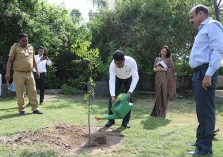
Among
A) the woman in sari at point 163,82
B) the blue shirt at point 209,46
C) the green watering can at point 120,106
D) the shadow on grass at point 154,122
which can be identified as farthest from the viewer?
the woman in sari at point 163,82

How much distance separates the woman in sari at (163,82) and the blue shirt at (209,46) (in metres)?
4.06

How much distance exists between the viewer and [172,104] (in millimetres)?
12789

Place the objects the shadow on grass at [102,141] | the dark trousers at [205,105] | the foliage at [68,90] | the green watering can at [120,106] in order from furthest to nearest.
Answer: the foliage at [68,90] → the green watering can at [120,106] → the shadow on grass at [102,141] → the dark trousers at [205,105]

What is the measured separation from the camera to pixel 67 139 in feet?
21.4

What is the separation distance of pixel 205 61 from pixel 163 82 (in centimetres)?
436

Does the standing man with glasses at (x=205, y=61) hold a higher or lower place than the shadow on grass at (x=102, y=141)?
higher

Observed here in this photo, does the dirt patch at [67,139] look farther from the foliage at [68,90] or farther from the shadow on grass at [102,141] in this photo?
the foliage at [68,90]

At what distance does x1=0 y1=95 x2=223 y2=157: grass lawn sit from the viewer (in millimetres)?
5844

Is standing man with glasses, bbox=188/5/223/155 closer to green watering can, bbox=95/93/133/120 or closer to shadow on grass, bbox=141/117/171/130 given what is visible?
green watering can, bbox=95/93/133/120

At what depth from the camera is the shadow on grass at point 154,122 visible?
26.4 feet

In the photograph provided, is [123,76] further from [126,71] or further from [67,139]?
[67,139]

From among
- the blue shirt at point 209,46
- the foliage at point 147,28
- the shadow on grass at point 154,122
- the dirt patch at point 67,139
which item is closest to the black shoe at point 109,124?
the dirt patch at point 67,139

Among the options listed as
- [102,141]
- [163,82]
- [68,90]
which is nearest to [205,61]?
[102,141]

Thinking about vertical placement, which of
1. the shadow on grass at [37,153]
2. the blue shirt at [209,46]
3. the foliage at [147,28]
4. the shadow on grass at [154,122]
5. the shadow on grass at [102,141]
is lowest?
the shadow on grass at [154,122]
